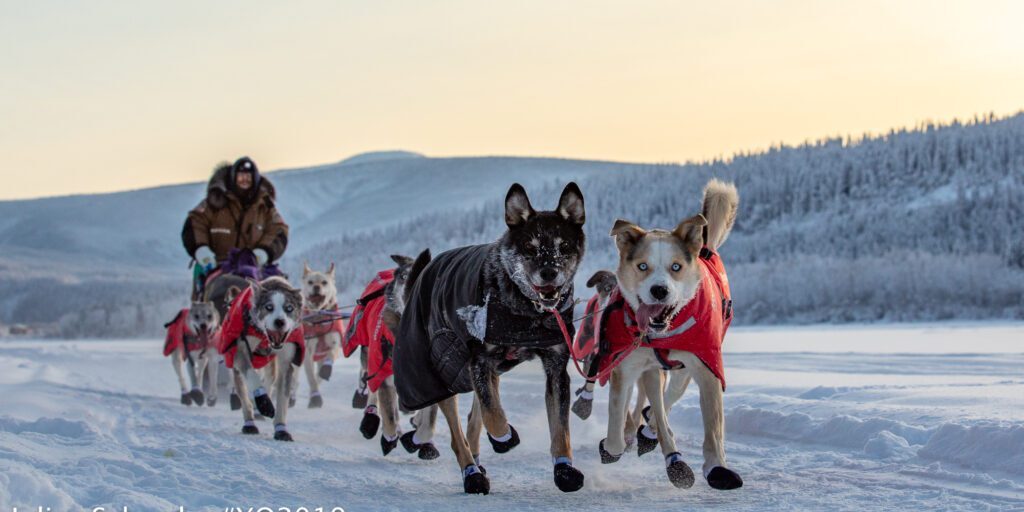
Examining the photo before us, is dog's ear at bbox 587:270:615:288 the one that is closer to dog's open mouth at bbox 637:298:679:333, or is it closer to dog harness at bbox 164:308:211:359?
dog's open mouth at bbox 637:298:679:333

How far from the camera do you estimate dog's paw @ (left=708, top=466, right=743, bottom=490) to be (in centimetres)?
604

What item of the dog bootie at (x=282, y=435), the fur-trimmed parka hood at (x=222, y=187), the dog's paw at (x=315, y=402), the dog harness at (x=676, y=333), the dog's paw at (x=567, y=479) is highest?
the fur-trimmed parka hood at (x=222, y=187)

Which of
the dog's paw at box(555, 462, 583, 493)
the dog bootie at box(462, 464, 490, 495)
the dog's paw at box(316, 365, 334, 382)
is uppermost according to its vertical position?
the dog's paw at box(555, 462, 583, 493)

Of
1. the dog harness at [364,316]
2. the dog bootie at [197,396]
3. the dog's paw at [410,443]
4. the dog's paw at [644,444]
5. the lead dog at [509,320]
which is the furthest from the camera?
the dog bootie at [197,396]

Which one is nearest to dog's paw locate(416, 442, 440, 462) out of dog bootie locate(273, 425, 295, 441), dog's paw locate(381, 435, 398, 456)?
dog's paw locate(381, 435, 398, 456)

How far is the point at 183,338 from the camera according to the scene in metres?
13.8

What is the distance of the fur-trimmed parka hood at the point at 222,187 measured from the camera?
13039 mm

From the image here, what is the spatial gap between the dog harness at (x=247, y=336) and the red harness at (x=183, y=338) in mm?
2520

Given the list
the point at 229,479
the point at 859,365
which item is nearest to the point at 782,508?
the point at 229,479

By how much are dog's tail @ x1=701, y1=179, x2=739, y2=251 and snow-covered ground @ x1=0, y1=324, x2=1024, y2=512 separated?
55.3 inches

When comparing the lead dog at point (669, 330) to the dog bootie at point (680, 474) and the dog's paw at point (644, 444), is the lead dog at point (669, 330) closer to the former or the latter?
the dog bootie at point (680, 474)

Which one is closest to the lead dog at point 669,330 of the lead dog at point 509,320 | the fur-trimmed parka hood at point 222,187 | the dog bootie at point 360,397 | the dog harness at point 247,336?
the lead dog at point 509,320

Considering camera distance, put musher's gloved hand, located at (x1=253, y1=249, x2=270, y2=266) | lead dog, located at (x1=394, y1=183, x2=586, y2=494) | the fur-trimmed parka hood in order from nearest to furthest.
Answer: lead dog, located at (x1=394, y1=183, x2=586, y2=494), musher's gloved hand, located at (x1=253, y1=249, x2=270, y2=266), the fur-trimmed parka hood

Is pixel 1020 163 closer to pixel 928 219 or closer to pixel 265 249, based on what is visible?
pixel 928 219
